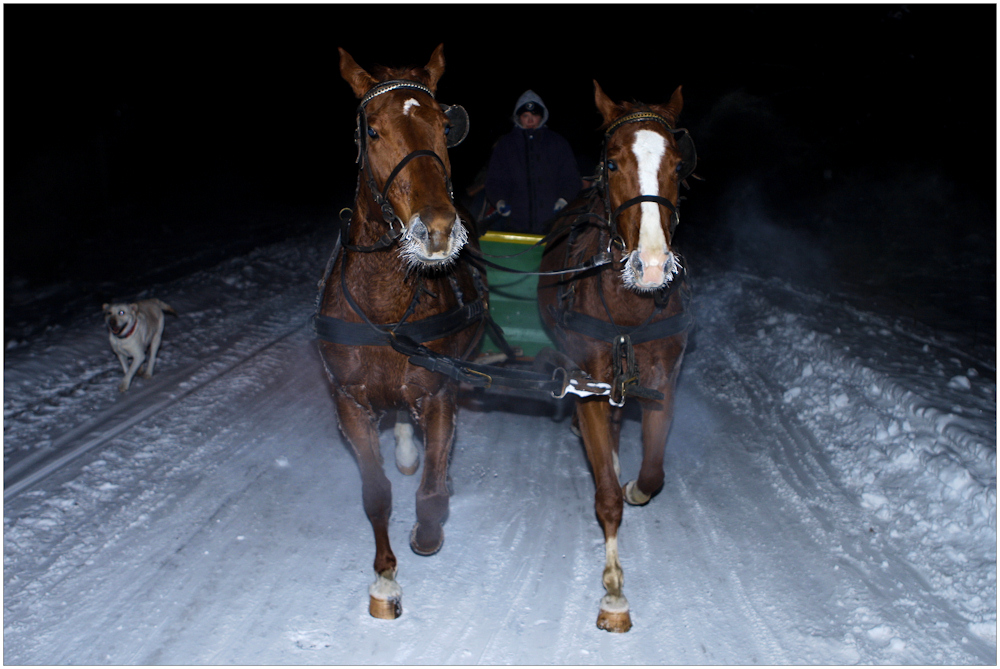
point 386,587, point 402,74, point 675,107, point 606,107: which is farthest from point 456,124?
point 386,587

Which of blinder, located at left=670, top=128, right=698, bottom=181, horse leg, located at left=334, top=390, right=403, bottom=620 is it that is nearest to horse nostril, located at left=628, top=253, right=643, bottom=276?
blinder, located at left=670, top=128, right=698, bottom=181

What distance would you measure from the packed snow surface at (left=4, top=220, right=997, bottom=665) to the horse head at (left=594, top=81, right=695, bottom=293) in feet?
6.34

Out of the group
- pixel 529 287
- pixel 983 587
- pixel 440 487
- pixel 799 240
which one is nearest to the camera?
pixel 983 587

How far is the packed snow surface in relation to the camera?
3438 mm

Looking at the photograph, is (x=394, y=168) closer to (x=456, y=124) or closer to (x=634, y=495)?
(x=456, y=124)

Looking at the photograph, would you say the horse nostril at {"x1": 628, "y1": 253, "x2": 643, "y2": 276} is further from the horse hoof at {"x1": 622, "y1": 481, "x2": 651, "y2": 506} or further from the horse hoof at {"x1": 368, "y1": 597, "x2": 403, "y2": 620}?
the horse hoof at {"x1": 368, "y1": 597, "x2": 403, "y2": 620}

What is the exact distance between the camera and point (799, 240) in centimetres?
1681

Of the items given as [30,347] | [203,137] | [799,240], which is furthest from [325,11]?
[30,347]

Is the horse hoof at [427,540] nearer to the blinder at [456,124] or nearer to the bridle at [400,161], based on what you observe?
the bridle at [400,161]

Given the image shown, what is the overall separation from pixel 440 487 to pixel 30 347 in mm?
6660

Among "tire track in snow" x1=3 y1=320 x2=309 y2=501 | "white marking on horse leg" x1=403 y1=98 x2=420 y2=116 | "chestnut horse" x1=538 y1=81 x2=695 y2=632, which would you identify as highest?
"white marking on horse leg" x1=403 y1=98 x2=420 y2=116

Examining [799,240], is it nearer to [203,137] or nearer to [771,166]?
[771,166]

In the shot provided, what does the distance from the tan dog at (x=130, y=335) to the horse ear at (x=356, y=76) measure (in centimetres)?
472

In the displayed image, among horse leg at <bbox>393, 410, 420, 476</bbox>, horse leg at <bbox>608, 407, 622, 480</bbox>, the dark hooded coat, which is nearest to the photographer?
horse leg at <bbox>608, 407, 622, 480</bbox>
